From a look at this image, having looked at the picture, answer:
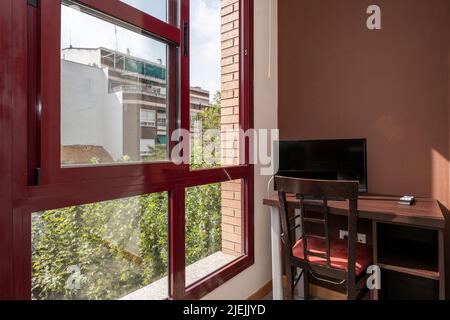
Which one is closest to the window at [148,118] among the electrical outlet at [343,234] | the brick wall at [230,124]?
the brick wall at [230,124]

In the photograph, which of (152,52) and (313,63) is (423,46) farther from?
(152,52)

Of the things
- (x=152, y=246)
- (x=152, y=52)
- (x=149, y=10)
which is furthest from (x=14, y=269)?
(x=149, y=10)

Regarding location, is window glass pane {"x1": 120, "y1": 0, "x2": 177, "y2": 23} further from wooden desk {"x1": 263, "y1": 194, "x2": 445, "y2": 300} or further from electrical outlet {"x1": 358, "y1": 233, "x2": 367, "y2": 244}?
electrical outlet {"x1": 358, "y1": 233, "x2": 367, "y2": 244}

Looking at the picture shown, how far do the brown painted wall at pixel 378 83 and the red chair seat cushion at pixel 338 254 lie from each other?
2.01ft

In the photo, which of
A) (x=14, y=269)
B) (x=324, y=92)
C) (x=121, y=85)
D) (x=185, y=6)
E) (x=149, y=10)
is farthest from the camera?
(x=324, y=92)

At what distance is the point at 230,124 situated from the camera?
2.22 meters

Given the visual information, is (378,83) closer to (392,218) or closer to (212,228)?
(392,218)

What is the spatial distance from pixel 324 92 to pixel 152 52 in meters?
1.57

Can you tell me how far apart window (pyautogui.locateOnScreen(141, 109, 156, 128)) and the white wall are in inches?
42.8

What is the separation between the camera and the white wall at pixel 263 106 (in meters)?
2.39

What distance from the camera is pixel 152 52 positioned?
1.52 m

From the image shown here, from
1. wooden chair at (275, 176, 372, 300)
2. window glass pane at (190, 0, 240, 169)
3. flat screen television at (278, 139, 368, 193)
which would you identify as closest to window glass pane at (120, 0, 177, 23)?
window glass pane at (190, 0, 240, 169)

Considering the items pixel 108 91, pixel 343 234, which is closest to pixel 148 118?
pixel 108 91

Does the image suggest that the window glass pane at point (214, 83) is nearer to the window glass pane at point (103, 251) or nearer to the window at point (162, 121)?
the window at point (162, 121)
